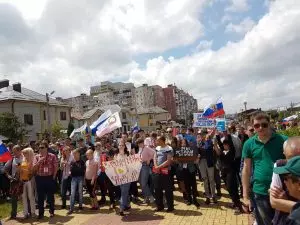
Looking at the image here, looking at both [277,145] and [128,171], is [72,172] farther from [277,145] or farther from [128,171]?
[277,145]

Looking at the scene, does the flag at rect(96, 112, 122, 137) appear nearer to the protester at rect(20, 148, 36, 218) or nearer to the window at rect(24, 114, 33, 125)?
the protester at rect(20, 148, 36, 218)

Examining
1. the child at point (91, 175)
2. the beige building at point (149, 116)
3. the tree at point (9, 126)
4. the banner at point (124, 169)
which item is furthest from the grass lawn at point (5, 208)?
the beige building at point (149, 116)

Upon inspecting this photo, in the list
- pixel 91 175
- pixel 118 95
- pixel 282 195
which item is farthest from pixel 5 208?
pixel 118 95

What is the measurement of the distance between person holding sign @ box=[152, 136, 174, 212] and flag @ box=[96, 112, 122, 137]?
4.98 m

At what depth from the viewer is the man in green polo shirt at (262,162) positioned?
16.3ft

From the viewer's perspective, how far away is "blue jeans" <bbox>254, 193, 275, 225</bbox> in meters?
4.87

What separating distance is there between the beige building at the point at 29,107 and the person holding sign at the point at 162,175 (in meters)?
41.7

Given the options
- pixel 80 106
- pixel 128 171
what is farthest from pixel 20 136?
pixel 80 106

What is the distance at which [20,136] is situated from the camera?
42031 millimetres

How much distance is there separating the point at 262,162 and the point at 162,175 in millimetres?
5413

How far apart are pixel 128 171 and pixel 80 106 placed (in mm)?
162473

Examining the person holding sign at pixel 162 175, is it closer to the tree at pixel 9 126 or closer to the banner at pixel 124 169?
the banner at pixel 124 169

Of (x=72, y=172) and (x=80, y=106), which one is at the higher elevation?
(x=80, y=106)

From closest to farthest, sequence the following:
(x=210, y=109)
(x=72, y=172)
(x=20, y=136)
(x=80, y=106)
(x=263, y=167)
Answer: (x=263, y=167) → (x=72, y=172) → (x=210, y=109) → (x=20, y=136) → (x=80, y=106)
